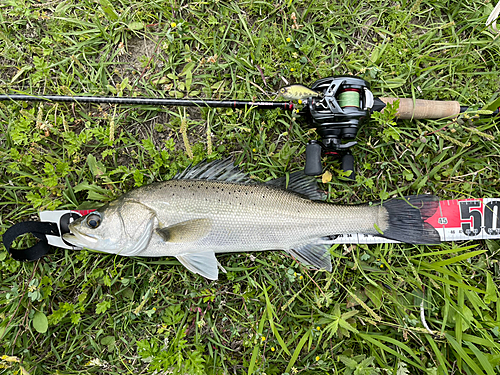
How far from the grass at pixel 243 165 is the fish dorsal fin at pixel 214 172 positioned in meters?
0.18

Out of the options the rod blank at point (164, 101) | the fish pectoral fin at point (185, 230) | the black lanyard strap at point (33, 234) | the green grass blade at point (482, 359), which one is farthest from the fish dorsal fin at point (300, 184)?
the black lanyard strap at point (33, 234)

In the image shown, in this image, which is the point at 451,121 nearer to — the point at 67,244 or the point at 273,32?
the point at 273,32

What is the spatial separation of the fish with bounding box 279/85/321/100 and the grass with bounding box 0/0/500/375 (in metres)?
0.44

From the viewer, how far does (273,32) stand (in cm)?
320

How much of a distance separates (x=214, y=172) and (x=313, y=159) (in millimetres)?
1028

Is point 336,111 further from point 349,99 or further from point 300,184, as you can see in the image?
point 300,184

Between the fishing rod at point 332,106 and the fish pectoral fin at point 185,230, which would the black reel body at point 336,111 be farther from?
the fish pectoral fin at point 185,230

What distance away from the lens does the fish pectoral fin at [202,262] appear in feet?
9.37

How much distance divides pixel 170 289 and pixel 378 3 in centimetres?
403

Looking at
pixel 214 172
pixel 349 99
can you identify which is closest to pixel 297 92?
pixel 349 99

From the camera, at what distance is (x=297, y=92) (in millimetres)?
2670

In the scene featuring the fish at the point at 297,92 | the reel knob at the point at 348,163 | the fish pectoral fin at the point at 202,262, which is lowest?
the fish pectoral fin at the point at 202,262

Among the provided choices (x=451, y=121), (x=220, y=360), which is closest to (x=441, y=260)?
(x=451, y=121)

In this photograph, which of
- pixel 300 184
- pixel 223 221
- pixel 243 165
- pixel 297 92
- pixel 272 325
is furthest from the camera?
pixel 243 165
